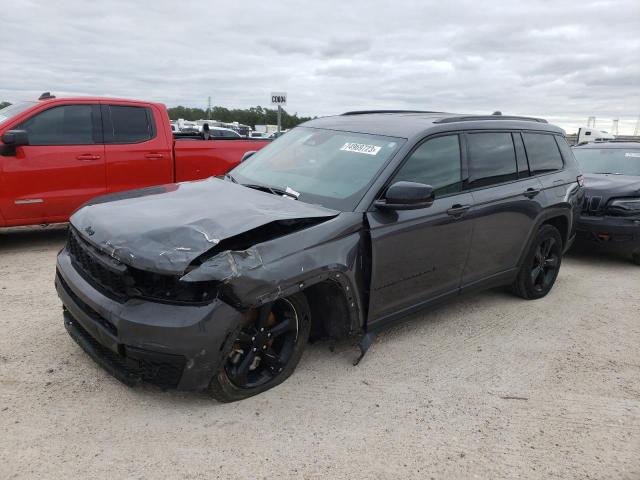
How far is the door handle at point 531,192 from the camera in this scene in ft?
15.2

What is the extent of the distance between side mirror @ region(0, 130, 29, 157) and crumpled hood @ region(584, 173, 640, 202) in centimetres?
699

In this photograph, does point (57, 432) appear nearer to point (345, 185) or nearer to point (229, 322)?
point (229, 322)

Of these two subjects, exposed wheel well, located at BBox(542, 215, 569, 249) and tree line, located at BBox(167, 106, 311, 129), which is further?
tree line, located at BBox(167, 106, 311, 129)

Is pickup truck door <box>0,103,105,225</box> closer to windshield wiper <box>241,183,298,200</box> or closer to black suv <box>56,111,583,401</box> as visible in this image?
black suv <box>56,111,583,401</box>

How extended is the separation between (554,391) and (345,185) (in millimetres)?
1954

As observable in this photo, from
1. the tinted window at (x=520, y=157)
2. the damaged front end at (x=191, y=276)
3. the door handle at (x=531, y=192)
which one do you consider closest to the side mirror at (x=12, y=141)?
the damaged front end at (x=191, y=276)

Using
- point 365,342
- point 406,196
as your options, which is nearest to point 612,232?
point 406,196

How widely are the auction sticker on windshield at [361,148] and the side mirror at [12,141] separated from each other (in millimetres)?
3909

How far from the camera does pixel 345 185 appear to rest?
11.5 feet

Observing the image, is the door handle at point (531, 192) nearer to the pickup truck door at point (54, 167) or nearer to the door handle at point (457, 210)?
the door handle at point (457, 210)

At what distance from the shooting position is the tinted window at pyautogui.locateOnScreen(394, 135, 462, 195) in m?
3.65

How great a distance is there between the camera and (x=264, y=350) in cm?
303

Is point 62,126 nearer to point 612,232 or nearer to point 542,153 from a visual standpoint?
point 542,153

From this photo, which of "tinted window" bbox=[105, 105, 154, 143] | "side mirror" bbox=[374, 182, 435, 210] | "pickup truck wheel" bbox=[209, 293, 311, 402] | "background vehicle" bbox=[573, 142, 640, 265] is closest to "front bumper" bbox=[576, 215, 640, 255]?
"background vehicle" bbox=[573, 142, 640, 265]
